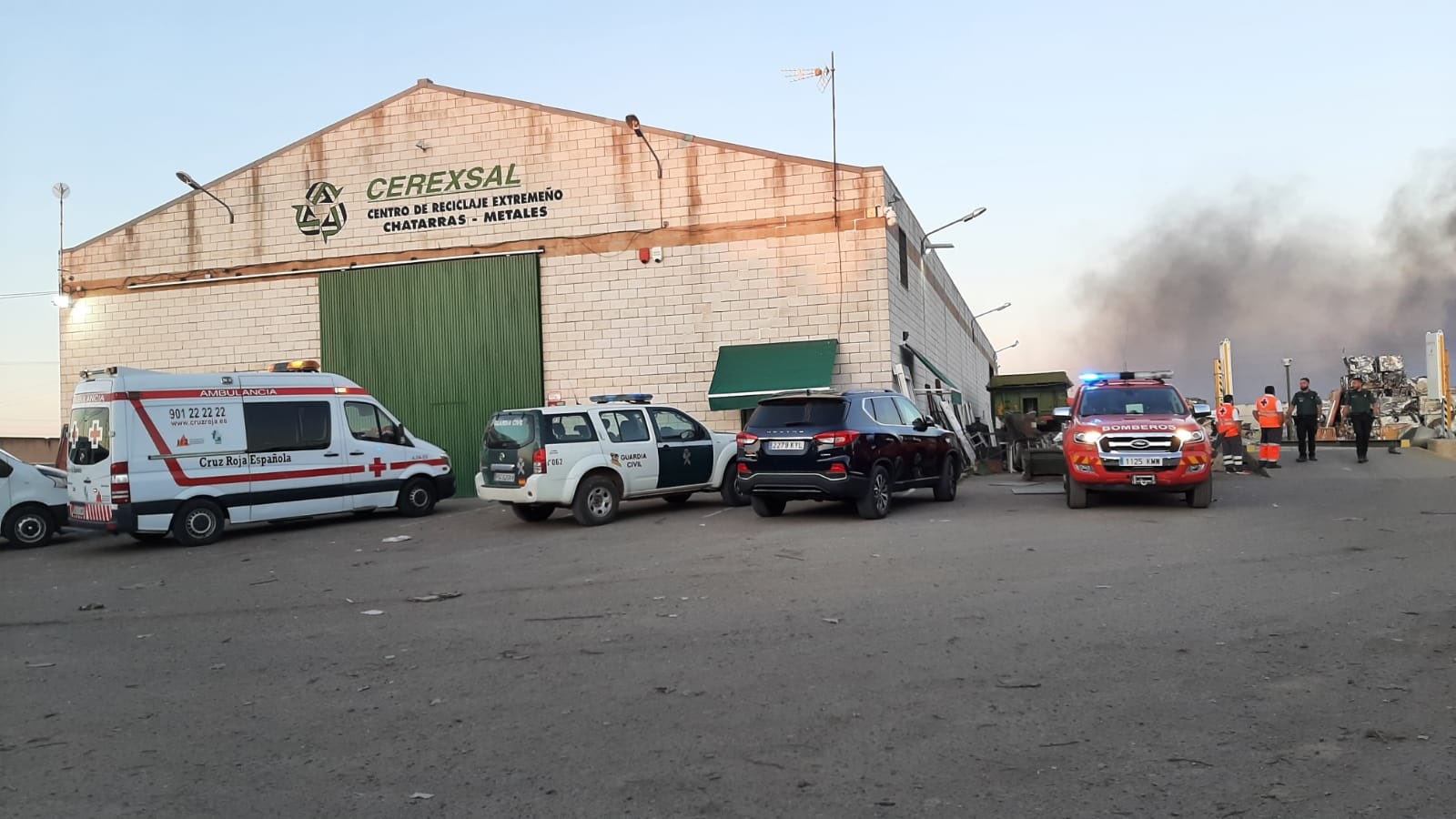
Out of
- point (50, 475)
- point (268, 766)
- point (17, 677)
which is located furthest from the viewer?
point (50, 475)

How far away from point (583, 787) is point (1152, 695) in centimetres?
291

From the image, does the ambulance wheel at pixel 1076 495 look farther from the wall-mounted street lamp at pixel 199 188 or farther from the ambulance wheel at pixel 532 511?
the wall-mounted street lamp at pixel 199 188

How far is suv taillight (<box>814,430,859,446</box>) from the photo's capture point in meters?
13.3

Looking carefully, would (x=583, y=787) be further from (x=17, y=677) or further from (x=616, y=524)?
(x=616, y=524)

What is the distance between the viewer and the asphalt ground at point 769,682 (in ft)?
13.7

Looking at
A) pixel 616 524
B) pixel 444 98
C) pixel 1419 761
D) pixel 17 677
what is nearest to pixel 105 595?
pixel 17 677

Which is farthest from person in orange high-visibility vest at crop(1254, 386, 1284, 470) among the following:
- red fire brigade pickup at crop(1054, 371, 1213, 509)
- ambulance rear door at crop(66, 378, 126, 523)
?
ambulance rear door at crop(66, 378, 126, 523)

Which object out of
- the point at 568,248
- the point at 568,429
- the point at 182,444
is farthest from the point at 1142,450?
the point at 568,248

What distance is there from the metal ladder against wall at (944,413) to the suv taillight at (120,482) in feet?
43.8

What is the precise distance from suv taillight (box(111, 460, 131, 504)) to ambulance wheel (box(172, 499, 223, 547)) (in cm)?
68

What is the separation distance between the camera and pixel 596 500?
1438 cm

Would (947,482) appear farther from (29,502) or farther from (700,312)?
(29,502)

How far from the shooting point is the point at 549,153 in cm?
2259

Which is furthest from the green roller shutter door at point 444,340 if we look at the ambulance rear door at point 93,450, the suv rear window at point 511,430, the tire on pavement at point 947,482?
the tire on pavement at point 947,482
